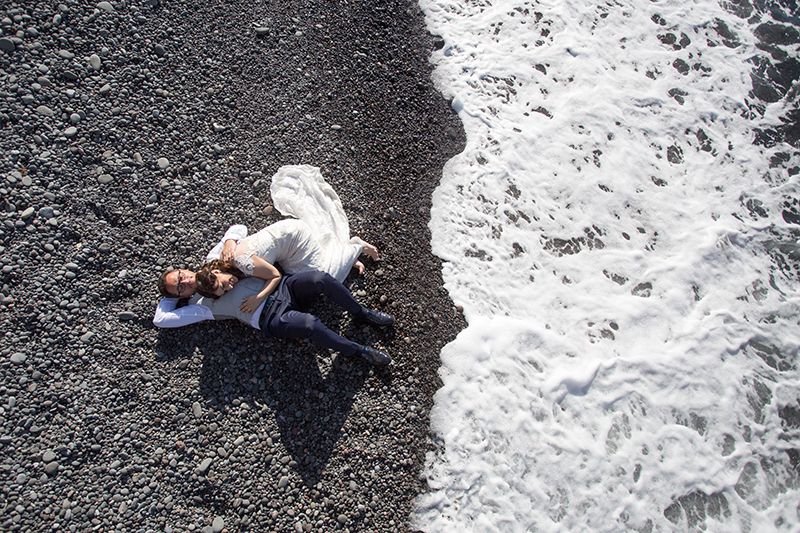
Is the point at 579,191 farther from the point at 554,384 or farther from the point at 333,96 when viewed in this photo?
the point at 333,96

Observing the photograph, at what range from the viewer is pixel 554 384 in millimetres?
6594

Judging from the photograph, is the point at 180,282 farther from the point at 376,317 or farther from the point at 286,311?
the point at 376,317

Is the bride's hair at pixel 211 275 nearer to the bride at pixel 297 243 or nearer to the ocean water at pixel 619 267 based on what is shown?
the bride at pixel 297 243

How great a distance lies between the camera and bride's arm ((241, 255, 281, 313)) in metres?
→ 6.11

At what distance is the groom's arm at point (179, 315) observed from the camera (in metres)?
6.34

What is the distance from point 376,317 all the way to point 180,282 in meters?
2.27

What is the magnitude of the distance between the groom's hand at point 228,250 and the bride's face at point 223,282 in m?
0.20

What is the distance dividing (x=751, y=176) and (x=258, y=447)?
7.90m

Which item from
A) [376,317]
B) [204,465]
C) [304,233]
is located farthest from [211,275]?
[204,465]

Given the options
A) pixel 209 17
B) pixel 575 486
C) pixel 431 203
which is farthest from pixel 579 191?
pixel 209 17

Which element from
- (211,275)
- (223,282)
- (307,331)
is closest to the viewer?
(211,275)

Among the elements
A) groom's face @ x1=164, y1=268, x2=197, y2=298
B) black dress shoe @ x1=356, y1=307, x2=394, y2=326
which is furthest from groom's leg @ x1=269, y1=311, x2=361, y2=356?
groom's face @ x1=164, y1=268, x2=197, y2=298

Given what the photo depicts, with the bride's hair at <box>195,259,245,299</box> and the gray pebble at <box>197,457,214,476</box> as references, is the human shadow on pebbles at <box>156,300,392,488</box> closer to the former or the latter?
the gray pebble at <box>197,457,214,476</box>

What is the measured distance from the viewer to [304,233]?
647cm
